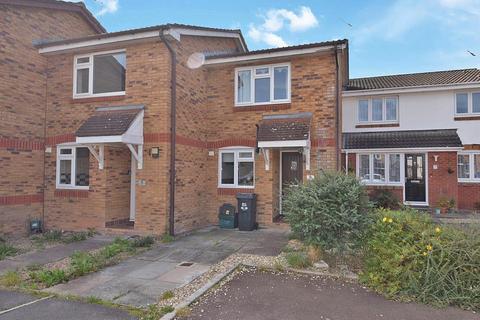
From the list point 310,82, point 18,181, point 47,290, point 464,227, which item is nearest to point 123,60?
point 18,181

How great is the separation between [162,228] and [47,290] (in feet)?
12.3

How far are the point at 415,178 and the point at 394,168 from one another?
38.8 inches

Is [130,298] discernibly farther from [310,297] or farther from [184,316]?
[310,297]

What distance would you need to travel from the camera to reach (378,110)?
1700 cm

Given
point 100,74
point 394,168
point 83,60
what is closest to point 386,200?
point 394,168

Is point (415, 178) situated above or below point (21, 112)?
below

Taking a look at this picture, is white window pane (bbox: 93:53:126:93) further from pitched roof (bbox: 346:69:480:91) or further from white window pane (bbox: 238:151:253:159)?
pitched roof (bbox: 346:69:480:91)

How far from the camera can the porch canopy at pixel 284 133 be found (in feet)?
31.6

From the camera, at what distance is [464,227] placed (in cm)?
567

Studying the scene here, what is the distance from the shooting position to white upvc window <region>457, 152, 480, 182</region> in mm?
15156

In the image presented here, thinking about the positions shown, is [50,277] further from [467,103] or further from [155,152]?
[467,103]

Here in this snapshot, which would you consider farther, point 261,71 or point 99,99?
point 261,71

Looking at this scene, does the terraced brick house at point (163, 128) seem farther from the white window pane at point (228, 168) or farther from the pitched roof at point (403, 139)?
the pitched roof at point (403, 139)

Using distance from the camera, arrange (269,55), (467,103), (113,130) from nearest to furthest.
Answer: (113,130) → (269,55) → (467,103)
